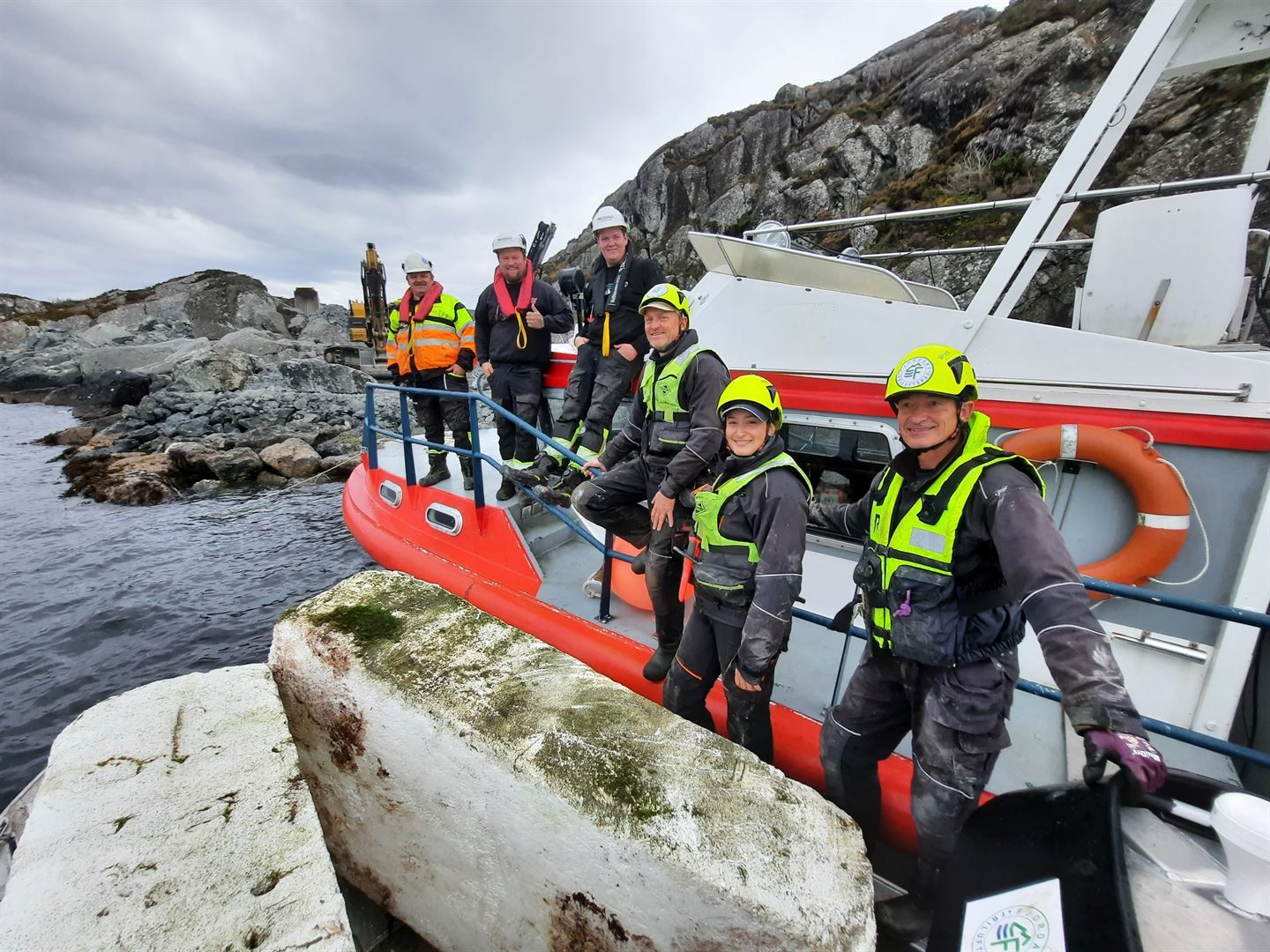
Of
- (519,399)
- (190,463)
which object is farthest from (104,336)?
(519,399)

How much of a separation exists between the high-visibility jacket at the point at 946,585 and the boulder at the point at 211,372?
25.8 meters

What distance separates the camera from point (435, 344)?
5.21 m

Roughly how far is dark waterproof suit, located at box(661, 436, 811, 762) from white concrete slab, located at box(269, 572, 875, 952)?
2.32 feet

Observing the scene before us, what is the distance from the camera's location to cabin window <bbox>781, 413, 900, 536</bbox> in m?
3.51

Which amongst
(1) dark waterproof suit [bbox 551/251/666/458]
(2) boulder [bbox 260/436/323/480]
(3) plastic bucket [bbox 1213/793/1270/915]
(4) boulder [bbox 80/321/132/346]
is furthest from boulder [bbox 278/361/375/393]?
(3) plastic bucket [bbox 1213/793/1270/915]

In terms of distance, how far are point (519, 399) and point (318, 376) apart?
22.4m

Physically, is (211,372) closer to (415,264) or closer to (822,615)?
(415,264)

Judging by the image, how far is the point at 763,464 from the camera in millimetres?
2273

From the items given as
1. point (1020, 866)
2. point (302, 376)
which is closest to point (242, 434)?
point (302, 376)

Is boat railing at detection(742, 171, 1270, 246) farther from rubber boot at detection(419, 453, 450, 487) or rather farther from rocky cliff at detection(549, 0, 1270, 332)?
rubber boot at detection(419, 453, 450, 487)

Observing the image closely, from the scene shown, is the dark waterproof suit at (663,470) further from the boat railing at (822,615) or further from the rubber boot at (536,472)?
the rubber boot at (536,472)

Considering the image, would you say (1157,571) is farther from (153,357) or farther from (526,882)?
(153,357)

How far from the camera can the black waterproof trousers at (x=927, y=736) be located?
5.96 feet

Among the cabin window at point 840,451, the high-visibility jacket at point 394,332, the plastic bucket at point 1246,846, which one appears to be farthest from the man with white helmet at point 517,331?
the plastic bucket at point 1246,846
